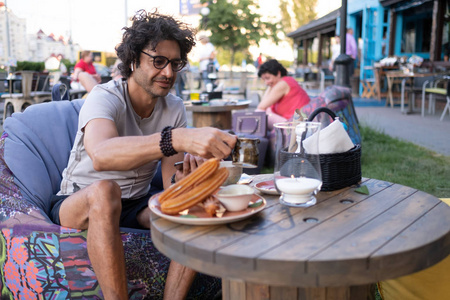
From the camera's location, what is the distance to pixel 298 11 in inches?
1355

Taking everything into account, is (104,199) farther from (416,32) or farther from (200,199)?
(416,32)

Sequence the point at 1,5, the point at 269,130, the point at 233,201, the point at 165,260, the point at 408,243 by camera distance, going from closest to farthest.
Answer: the point at 408,243
the point at 233,201
the point at 165,260
the point at 269,130
the point at 1,5

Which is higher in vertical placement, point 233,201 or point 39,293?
point 233,201

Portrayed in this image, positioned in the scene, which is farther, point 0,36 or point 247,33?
point 247,33

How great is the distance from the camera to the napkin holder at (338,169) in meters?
1.93

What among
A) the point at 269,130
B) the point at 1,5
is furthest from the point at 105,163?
the point at 1,5

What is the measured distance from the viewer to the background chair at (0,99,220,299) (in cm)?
213

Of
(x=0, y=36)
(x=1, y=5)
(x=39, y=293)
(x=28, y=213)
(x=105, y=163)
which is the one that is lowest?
(x=39, y=293)

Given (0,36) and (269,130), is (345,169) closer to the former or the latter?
(269,130)

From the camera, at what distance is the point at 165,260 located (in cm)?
233

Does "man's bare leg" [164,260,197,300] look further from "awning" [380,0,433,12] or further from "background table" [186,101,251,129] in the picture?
"awning" [380,0,433,12]

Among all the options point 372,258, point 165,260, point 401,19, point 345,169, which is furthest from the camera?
point 401,19

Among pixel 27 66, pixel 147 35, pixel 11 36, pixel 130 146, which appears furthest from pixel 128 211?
pixel 11 36

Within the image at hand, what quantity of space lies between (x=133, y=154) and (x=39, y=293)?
2.93 feet
